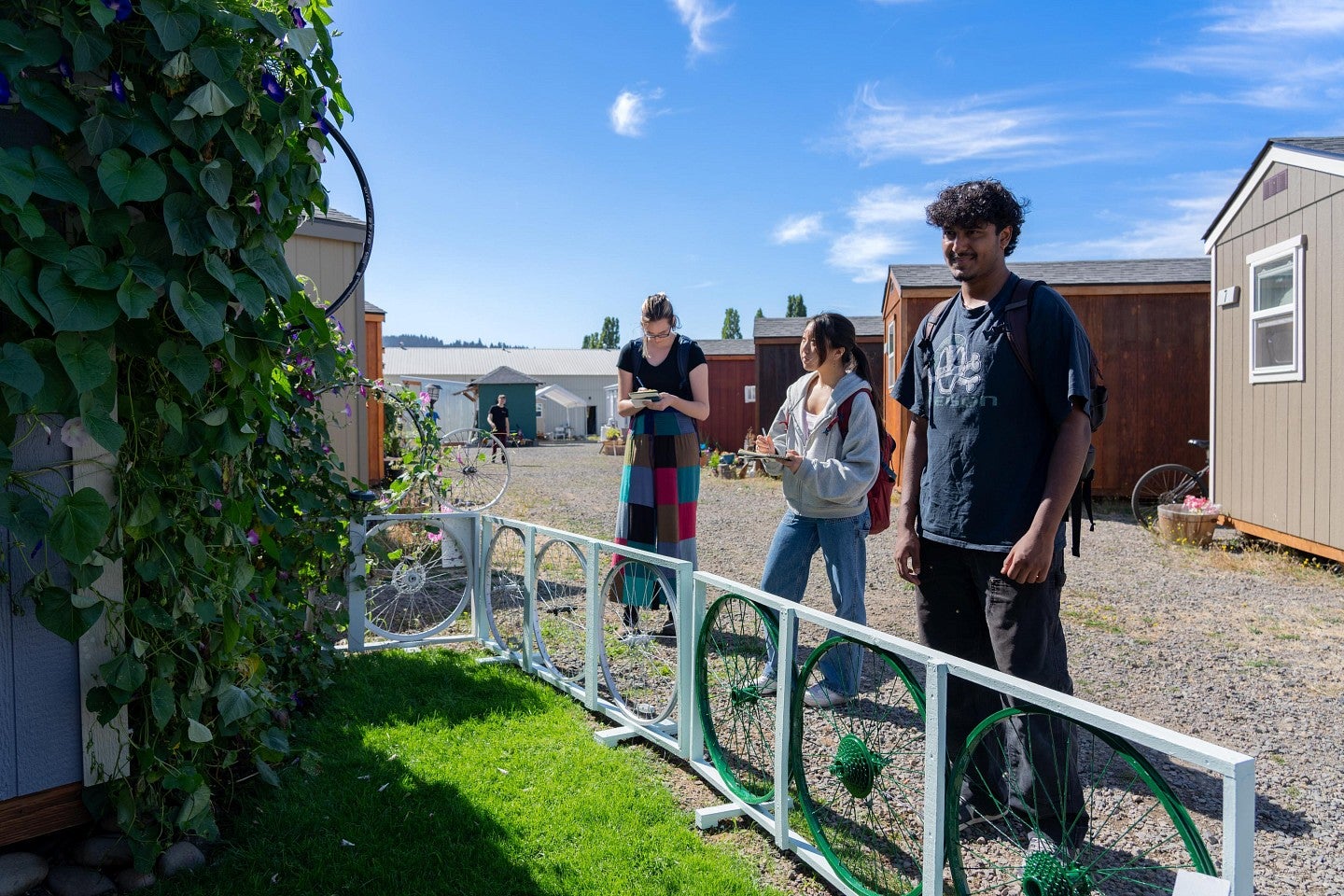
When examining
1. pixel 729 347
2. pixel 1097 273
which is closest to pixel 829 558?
pixel 1097 273

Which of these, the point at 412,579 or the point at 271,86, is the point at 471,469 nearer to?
the point at 412,579

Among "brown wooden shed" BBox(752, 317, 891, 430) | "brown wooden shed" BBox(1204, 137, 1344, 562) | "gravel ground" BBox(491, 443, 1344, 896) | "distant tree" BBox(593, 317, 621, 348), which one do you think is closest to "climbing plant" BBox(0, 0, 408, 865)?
"gravel ground" BBox(491, 443, 1344, 896)

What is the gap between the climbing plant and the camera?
1719 mm

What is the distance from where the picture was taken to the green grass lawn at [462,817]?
7.40 ft

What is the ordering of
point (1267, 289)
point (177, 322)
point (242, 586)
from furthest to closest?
point (1267, 289) → point (242, 586) → point (177, 322)

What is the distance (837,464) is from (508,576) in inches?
92.4

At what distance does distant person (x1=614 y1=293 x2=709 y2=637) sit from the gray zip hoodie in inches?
32.4

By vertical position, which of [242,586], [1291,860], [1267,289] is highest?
[1267,289]

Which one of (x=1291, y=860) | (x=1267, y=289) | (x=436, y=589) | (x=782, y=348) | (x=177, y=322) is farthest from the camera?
(x=782, y=348)

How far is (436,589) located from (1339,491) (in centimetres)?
675

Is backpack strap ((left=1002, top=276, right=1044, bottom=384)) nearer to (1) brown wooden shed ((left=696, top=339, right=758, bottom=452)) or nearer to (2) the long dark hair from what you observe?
(2) the long dark hair

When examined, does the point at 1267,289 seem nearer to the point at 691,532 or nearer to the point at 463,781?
the point at 691,532

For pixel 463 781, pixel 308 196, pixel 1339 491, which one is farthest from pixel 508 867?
pixel 1339 491

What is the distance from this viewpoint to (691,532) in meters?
4.39
